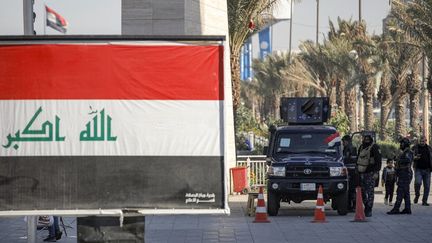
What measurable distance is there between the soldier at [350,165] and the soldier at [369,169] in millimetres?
1612

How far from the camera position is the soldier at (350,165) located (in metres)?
25.7

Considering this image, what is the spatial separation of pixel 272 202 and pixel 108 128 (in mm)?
12968

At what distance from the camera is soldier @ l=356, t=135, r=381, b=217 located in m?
23.7

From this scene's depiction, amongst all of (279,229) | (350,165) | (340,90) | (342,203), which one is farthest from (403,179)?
(340,90)

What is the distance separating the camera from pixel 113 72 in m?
12.3

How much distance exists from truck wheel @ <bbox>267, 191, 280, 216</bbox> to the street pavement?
0.62 feet

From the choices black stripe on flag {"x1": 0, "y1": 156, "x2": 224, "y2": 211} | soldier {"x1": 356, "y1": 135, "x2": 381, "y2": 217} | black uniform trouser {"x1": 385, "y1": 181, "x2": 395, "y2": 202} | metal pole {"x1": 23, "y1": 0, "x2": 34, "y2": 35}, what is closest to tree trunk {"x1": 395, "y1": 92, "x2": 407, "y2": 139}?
black uniform trouser {"x1": 385, "y1": 181, "x2": 395, "y2": 202}

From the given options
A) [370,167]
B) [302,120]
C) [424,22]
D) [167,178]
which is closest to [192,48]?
[167,178]

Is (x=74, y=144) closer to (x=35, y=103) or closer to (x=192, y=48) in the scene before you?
(x=35, y=103)

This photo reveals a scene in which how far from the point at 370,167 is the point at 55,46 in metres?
12.7

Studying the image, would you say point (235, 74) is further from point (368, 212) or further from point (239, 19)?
point (368, 212)

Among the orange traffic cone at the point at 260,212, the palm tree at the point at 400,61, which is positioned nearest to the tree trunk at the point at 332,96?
the palm tree at the point at 400,61

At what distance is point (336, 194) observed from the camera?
81.6 feet

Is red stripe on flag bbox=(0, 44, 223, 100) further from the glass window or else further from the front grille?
the glass window
